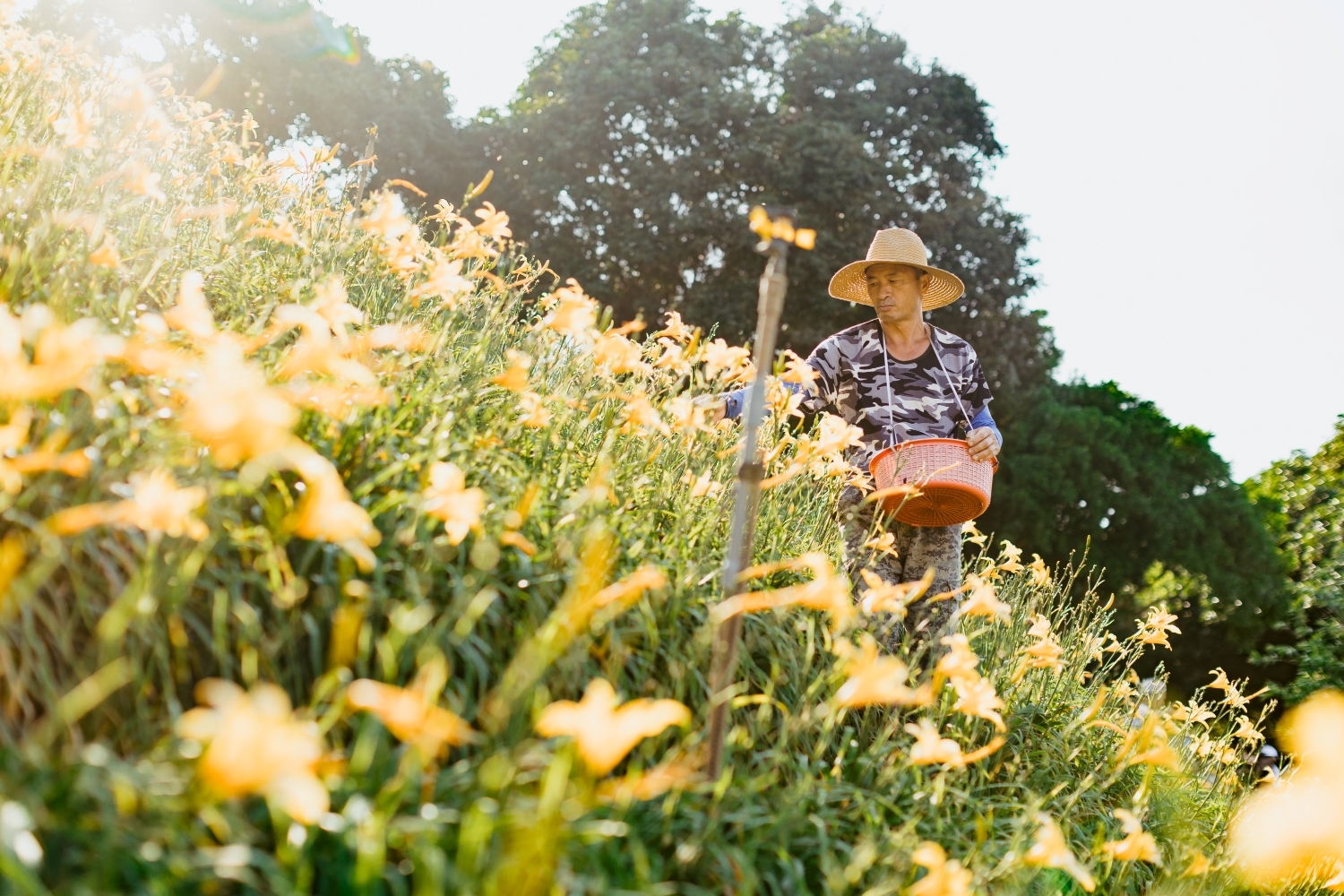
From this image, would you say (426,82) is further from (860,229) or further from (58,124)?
(58,124)

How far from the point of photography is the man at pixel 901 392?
3.48 m

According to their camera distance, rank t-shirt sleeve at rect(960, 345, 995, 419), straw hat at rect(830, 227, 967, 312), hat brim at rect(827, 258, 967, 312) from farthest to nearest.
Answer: hat brim at rect(827, 258, 967, 312)
straw hat at rect(830, 227, 967, 312)
t-shirt sleeve at rect(960, 345, 995, 419)

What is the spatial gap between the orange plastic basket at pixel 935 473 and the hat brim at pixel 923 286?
1.10m

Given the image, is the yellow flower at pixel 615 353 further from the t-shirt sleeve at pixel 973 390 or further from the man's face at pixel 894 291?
the t-shirt sleeve at pixel 973 390

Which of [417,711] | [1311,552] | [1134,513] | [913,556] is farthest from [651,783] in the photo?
[1311,552]

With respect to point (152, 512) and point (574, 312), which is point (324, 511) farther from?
point (574, 312)

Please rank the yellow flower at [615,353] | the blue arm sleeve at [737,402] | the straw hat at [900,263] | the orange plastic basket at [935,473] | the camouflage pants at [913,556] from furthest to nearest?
1. the straw hat at [900,263]
2. the camouflage pants at [913,556]
3. the orange plastic basket at [935,473]
4. the blue arm sleeve at [737,402]
5. the yellow flower at [615,353]

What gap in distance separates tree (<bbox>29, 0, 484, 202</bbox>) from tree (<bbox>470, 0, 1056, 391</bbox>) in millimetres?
1099

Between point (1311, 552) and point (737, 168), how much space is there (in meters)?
12.1

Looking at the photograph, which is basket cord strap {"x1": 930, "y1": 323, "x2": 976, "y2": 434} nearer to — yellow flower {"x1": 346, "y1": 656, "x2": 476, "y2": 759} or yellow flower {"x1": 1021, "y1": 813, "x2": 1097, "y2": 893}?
yellow flower {"x1": 1021, "y1": 813, "x2": 1097, "y2": 893}

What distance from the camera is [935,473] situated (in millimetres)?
2898

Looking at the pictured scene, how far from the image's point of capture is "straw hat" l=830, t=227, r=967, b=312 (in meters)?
3.87

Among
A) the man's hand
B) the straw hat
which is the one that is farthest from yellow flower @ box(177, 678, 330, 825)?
the straw hat

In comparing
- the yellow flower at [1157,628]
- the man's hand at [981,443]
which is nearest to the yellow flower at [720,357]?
the man's hand at [981,443]
